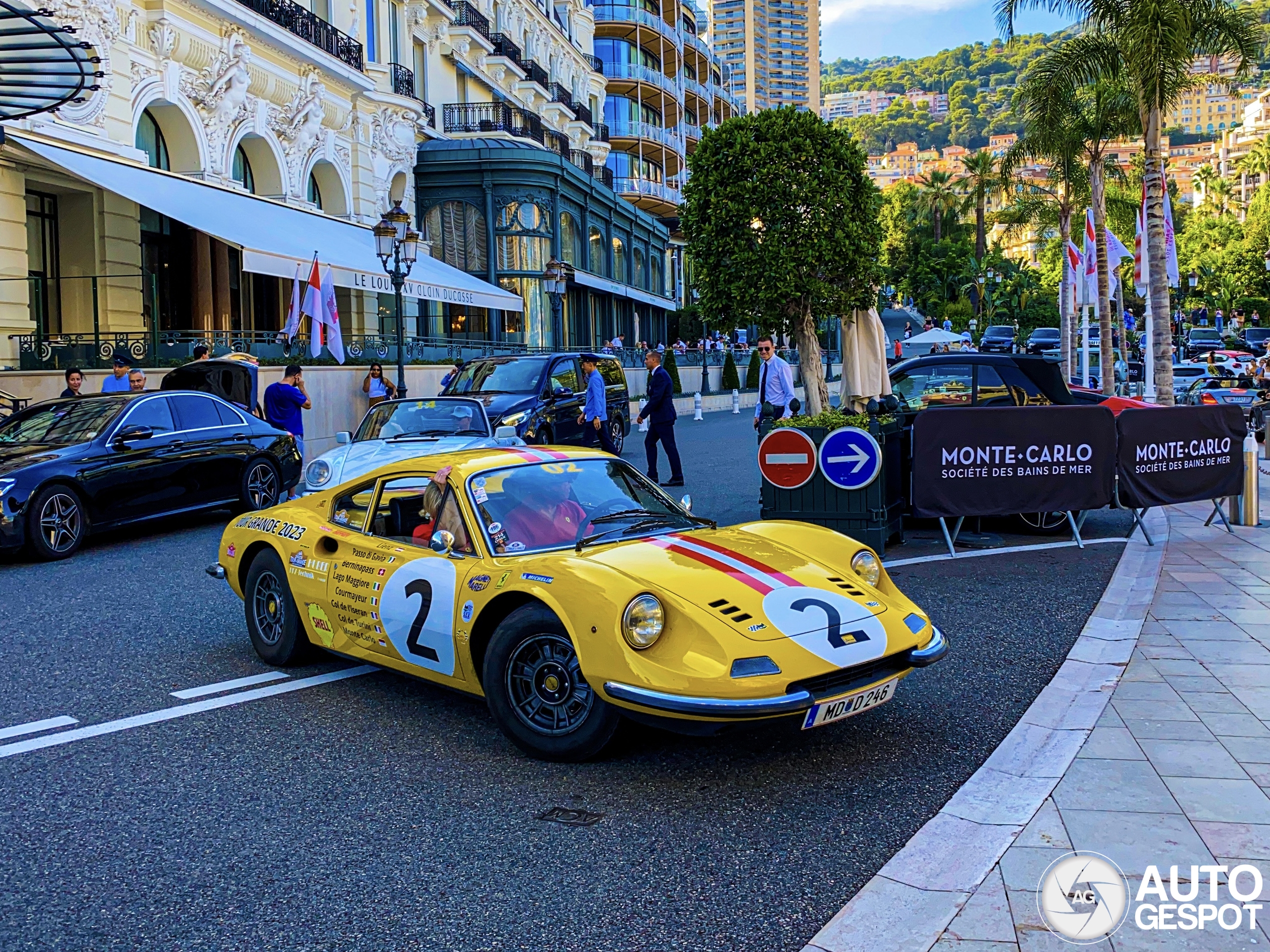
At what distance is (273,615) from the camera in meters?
6.42

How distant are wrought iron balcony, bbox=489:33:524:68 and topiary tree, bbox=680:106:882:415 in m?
27.9

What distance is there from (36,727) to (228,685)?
0.98 meters

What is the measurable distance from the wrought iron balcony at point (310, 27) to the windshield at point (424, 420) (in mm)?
14404

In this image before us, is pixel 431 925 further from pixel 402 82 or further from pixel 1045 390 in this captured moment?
pixel 402 82

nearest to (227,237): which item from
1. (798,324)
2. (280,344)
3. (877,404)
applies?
(280,344)

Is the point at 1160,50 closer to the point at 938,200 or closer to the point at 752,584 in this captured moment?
the point at 752,584

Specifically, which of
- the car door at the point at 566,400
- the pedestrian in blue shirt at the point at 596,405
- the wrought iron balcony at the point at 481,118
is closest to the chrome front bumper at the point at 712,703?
the pedestrian in blue shirt at the point at 596,405

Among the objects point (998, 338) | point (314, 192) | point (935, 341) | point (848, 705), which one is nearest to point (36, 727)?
point (848, 705)

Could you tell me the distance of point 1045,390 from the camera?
11438 mm

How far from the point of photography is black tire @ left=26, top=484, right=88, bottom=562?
9961 mm

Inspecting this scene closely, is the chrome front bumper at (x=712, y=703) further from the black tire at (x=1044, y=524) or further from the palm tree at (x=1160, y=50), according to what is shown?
the palm tree at (x=1160, y=50)

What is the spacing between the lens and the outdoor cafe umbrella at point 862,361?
1236cm

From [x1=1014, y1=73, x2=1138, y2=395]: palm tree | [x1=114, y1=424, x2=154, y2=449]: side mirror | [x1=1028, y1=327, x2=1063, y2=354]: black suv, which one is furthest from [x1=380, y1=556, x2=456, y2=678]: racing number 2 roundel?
[x1=1028, y1=327, x2=1063, y2=354]: black suv

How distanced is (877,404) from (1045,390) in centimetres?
294
